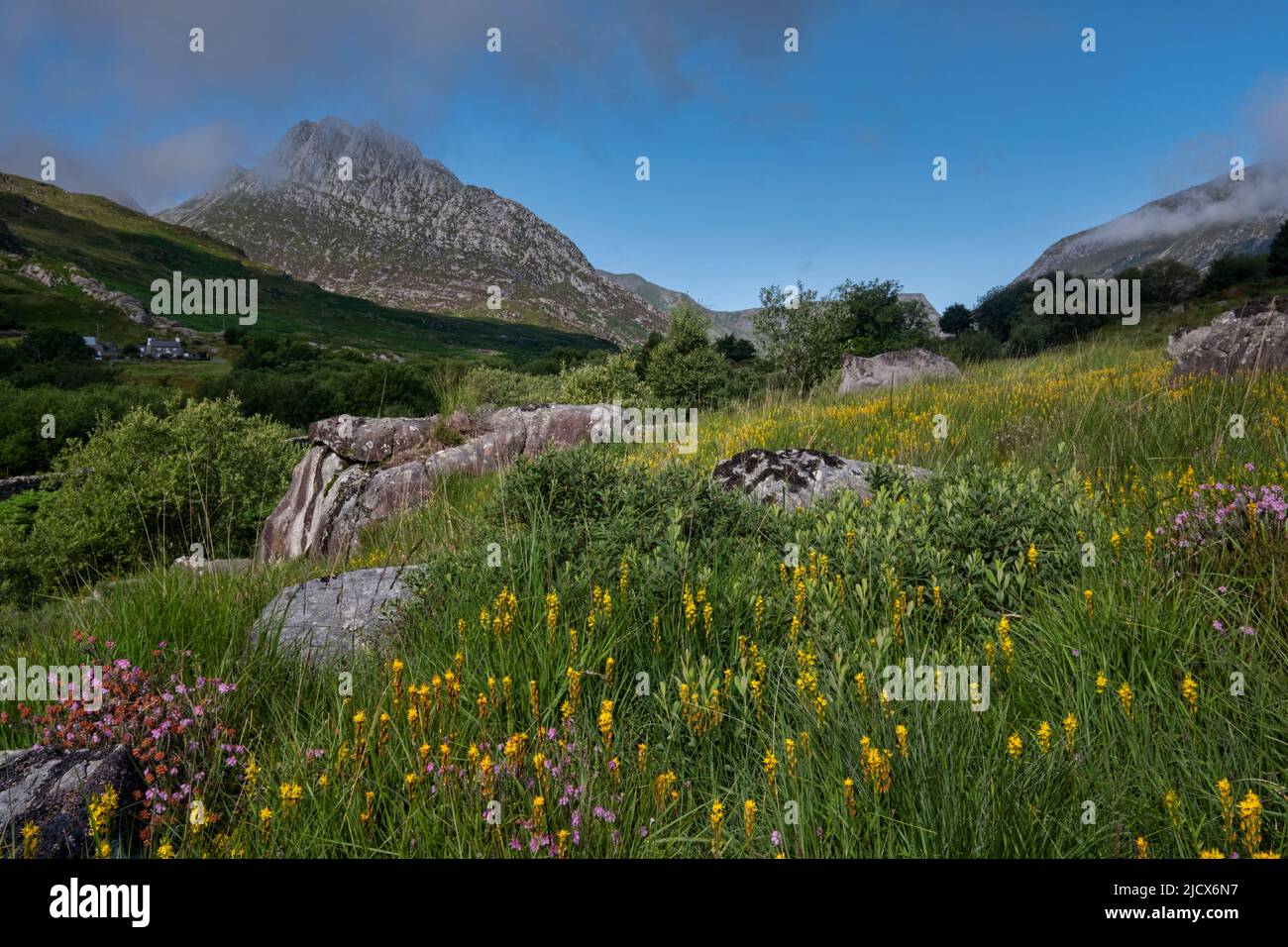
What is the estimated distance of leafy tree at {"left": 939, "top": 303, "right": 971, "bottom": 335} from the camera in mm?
100875

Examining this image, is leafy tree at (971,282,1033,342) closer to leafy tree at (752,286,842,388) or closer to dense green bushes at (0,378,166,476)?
leafy tree at (752,286,842,388)

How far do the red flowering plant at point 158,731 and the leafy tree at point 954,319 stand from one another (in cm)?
11052

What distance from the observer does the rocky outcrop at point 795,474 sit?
233 inches

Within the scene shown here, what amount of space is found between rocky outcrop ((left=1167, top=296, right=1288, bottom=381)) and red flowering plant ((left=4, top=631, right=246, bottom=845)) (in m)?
12.4

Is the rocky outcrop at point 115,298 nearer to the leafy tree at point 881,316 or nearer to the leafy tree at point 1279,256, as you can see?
the leafy tree at point 881,316

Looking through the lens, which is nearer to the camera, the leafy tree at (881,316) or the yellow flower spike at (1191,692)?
the yellow flower spike at (1191,692)

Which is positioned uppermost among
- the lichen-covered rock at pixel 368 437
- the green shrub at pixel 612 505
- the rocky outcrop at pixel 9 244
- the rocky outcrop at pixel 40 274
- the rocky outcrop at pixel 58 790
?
the rocky outcrop at pixel 9 244

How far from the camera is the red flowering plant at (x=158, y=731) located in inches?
105

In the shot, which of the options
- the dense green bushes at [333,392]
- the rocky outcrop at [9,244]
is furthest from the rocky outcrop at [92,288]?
the dense green bushes at [333,392]

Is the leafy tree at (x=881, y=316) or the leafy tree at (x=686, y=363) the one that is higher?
the leafy tree at (x=881, y=316)

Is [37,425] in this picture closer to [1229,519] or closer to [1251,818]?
[1229,519]

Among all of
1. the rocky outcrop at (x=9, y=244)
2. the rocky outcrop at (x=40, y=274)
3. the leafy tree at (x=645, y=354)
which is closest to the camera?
the leafy tree at (x=645, y=354)

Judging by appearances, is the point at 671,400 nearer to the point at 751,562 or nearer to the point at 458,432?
the point at 458,432

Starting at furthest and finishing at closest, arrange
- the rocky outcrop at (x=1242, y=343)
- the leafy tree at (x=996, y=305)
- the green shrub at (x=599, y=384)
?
the leafy tree at (x=996, y=305), the green shrub at (x=599, y=384), the rocky outcrop at (x=1242, y=343)
